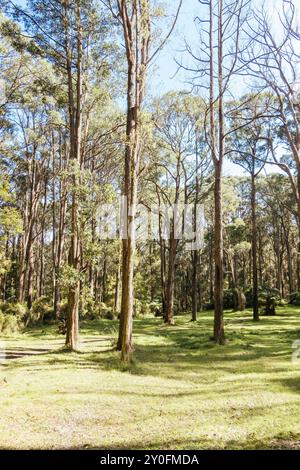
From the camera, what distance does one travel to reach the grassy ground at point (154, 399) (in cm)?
455

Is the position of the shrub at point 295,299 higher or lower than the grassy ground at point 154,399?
higher

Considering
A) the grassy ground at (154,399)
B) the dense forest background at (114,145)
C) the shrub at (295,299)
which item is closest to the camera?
the grassy ground at (154,399)

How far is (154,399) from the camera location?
6.32 meters

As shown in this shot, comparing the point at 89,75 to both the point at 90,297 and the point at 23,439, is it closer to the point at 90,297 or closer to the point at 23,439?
the point at 90,297

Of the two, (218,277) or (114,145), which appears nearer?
(218,277)

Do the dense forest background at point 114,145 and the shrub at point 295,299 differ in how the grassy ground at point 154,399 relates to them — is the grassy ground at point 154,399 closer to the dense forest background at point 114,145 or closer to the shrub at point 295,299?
the dense forest background at point 114,145

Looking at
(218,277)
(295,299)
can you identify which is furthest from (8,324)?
(295,299)

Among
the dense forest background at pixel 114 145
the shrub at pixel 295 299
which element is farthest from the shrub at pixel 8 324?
the shrub at pixel 295 299

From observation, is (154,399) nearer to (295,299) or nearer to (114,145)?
(114,145)

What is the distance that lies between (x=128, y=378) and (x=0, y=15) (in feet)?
47.8

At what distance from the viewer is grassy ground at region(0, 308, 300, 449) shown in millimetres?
4555

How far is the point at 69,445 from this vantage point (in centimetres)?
438
